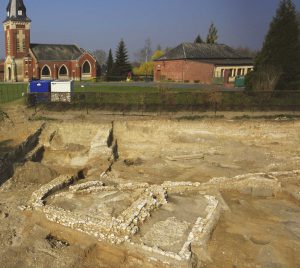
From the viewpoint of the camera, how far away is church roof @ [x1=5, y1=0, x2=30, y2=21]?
46656mm

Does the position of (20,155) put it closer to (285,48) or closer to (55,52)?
(285,48)

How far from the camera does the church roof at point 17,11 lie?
153 ft

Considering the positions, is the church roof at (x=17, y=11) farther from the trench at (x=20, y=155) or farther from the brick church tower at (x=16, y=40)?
the trench at (x=20, y=155)

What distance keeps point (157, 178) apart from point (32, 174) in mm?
4840

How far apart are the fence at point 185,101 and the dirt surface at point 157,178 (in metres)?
1.06

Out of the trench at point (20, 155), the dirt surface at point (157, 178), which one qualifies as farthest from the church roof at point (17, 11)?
the trench at point (20, 155)

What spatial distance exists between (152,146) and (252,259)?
9.90m

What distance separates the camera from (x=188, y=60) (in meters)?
37.9

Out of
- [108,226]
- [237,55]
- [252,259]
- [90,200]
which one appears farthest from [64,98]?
[237,55]

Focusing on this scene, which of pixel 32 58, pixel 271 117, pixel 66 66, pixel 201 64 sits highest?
pixel 32 58

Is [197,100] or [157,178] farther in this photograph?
[197,100]

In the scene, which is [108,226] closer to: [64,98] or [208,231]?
[208,231]

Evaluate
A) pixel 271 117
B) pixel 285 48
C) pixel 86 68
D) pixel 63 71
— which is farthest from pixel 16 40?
pixel 271 117

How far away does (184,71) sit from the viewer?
1497 inches
